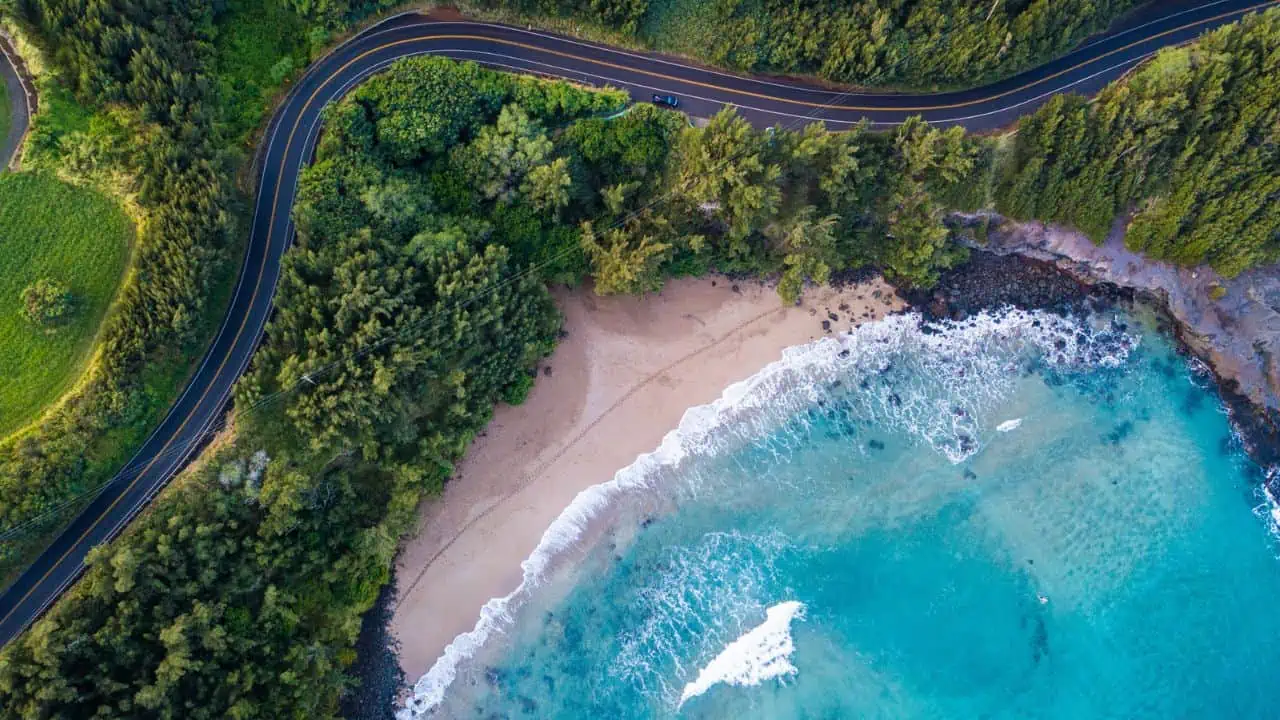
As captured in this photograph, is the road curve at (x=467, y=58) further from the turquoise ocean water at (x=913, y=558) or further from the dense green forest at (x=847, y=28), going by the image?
the turquoise ocean water at (x=913, y=558)

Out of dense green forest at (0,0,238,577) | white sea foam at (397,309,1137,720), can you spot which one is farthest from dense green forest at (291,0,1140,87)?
white sea foam at (397,309,1137,720)

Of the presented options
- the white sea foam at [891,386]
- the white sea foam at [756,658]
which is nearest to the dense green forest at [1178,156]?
Result: the white sea foam at [891,386]

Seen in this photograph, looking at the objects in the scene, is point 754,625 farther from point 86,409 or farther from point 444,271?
point 86,409

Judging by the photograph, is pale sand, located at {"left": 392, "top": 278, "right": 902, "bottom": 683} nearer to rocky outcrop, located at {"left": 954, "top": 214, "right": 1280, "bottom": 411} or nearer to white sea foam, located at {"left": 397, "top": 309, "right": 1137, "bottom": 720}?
white sea foam, located at {"left": 397, "top": 309, "right": 1137, "bottom": 720}

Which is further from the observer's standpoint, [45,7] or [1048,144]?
[1048,144]

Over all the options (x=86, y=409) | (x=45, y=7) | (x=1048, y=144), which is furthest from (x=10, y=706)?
(x=1048, y=144)

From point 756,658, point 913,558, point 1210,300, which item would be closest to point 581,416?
point 756,658
